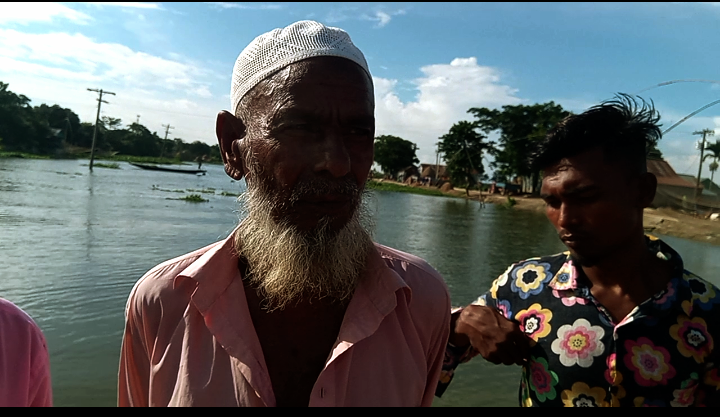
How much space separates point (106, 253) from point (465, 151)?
141 feet

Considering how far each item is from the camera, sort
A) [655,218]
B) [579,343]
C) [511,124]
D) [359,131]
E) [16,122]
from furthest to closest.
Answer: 1. [511,124]
2. [655,218]
3. [16,122]
4. [579,343]
5. [359,131]

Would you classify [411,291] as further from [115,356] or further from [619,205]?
[115,356]

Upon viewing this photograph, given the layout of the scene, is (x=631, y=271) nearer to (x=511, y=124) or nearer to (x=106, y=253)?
(x=106, y=253)

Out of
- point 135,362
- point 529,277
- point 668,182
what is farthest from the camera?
point 668,182

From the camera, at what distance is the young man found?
164 cm

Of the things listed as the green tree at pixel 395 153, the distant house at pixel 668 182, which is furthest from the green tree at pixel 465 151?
the distant house at pixel 668 182

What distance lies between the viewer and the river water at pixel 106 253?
16.5 ft

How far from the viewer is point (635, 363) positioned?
1.64 meters

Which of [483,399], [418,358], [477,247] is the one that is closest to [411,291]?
[418,358]

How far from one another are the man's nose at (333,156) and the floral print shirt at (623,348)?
89cm

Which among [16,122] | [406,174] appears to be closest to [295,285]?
[16,122]

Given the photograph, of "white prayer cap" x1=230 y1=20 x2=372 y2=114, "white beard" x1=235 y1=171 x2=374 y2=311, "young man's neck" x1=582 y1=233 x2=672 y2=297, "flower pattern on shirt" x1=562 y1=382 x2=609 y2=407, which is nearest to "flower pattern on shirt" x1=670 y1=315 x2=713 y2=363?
"young man's neck" x1=582 y1=233 x2=672 y2=297

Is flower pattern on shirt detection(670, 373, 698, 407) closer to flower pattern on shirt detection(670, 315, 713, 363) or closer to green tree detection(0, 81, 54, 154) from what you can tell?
flower pattern on shirt detection(670, 315, 713, 363)

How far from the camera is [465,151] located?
160ft
